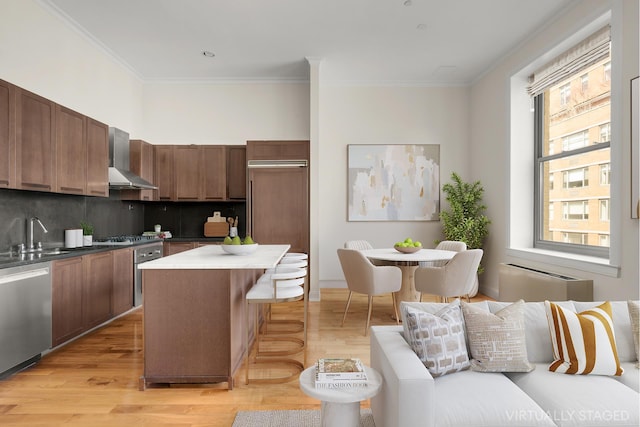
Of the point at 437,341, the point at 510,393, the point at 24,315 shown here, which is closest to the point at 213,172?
the point at 24,315

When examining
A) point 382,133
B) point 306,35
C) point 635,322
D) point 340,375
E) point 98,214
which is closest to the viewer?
point 340,375

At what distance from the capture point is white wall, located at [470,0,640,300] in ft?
9.86

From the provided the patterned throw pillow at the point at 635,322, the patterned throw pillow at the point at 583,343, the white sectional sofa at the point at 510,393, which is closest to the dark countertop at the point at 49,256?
the white sectional sofa at the point at 510,393

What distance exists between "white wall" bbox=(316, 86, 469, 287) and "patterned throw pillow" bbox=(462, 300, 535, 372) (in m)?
4.00

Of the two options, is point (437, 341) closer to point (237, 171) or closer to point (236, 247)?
point (236, 247)

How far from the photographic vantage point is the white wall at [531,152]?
9.86 feet

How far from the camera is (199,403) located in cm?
237

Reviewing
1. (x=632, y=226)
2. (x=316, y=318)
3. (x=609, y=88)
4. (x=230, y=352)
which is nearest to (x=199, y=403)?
(x=230, y=352)

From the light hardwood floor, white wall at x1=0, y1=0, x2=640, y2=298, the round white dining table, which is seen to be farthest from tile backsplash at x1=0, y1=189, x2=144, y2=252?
the round white dining table

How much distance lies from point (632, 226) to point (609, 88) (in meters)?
1.41

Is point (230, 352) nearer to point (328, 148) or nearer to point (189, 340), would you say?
point (189, 340)

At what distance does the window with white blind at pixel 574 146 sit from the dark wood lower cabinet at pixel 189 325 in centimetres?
355

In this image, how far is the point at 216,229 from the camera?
5695 mm

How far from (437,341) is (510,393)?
0.36 meters
